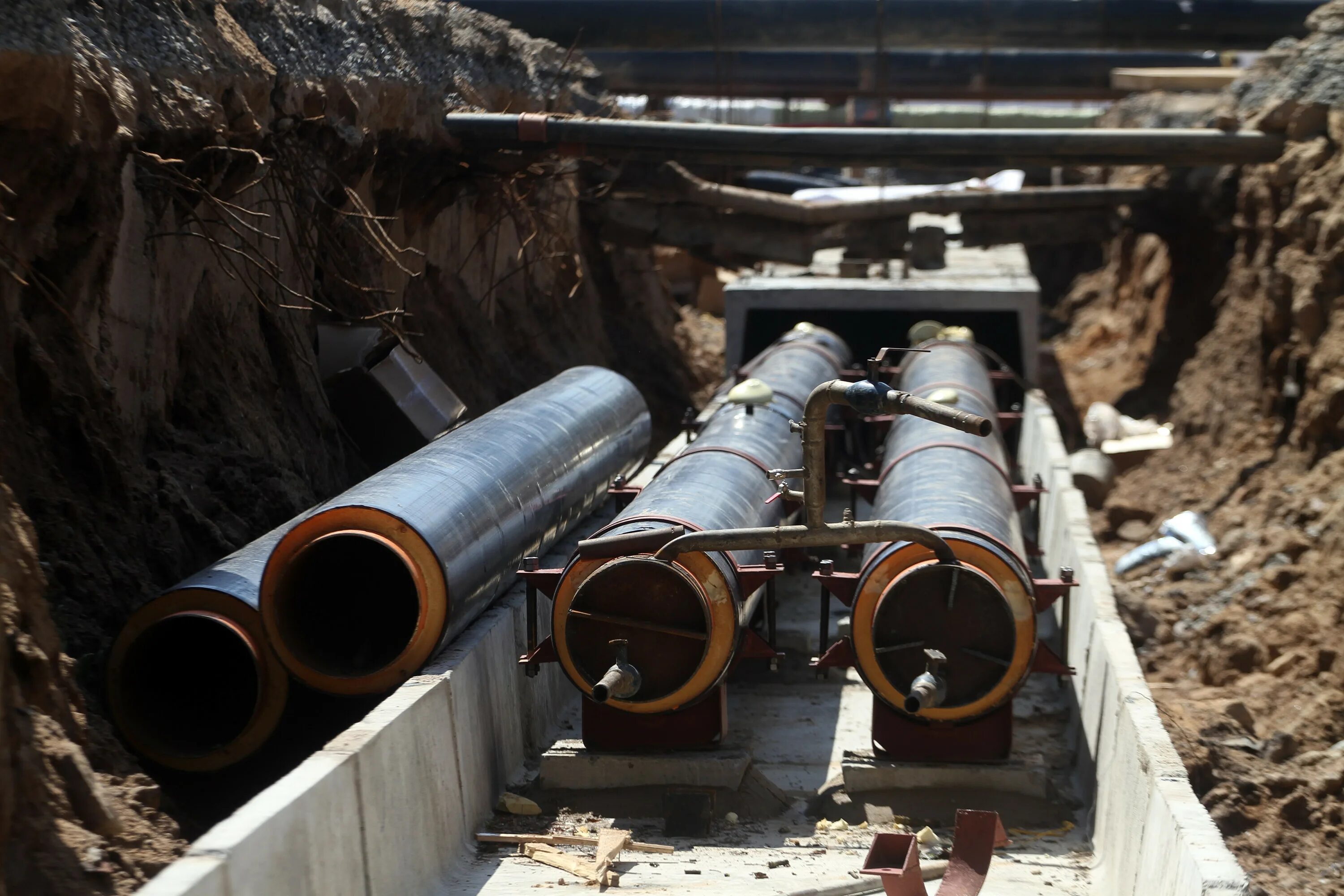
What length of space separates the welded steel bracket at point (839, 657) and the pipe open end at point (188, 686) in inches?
96.0

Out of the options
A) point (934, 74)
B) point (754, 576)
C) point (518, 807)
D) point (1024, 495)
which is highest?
point (934, 74)

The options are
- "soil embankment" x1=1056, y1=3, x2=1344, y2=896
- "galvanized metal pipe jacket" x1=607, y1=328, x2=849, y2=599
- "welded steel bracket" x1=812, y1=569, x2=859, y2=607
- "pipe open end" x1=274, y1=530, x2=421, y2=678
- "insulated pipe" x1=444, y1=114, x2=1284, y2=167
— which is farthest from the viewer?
"insulated pipe" x1=444, y1=114, x2=1284, y2=167

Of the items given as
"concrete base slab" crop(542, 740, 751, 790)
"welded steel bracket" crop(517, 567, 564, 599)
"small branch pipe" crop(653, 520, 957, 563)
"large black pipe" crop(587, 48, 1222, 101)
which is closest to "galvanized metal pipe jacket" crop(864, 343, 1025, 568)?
"small branch pipe" crop(653, 520, 957, 563)

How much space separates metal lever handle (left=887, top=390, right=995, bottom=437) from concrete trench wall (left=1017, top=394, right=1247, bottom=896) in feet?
4.31

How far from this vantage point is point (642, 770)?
249 inches

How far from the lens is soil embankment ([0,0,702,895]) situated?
4289mm

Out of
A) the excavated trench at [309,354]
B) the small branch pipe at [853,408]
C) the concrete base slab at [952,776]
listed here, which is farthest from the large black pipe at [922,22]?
the concrete base slab at [952,776]

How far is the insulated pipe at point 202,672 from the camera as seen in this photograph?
17.5ft

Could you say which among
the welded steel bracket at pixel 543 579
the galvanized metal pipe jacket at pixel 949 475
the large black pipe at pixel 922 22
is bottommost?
the welded steel bracket at pixel 543 579

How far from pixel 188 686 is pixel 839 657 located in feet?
9.32

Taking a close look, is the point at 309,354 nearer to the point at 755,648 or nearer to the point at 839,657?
the point at 755,648

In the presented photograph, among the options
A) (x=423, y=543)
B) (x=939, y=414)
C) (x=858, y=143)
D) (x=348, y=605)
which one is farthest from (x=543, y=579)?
(x=858, y=143)

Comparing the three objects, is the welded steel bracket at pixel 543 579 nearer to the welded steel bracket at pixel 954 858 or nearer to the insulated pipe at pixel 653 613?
the insulated pipe at pixel 653 613

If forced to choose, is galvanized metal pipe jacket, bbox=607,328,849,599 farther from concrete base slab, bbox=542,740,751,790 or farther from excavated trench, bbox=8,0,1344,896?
excavated trench, bbox=8,0,1344,896
